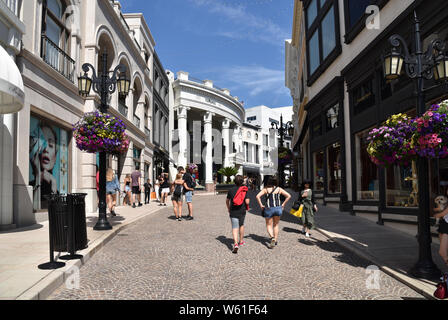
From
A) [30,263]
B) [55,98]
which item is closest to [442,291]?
[30,263]

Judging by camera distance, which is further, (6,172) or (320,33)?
(320,33)

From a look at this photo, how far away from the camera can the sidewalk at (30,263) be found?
12.8ft

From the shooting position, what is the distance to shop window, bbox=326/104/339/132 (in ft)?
49.2

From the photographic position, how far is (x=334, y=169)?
15.6 meters

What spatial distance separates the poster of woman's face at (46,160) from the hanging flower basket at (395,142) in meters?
8.94

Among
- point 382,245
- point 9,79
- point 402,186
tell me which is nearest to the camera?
point 9,79

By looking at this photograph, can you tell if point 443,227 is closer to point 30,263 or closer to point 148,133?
point 30,263

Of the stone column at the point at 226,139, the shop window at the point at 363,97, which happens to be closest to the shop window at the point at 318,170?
the shop window at the point at 363,97

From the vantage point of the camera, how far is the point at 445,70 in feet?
16.6

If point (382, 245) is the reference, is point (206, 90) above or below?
above

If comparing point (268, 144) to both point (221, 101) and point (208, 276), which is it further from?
point (208, 276)

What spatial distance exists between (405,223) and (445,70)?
5.13 m

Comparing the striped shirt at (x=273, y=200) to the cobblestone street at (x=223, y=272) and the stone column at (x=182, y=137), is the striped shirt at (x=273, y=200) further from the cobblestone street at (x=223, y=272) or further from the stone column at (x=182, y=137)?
the stone column at (x=182, y=137)

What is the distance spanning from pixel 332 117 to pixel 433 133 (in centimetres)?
1154
